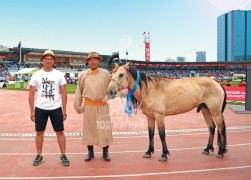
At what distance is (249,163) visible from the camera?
211 inches

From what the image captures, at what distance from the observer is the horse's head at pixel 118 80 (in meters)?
5.09

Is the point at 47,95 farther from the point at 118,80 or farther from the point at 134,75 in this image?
the point at 134,75

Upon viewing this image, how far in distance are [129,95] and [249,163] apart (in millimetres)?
2758

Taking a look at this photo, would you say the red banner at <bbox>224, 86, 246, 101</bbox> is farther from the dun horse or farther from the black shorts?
the black shorts

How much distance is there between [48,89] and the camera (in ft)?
16.6

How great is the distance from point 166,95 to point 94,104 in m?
1.50

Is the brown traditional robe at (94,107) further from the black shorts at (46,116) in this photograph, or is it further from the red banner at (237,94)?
the red banner at (237,94)

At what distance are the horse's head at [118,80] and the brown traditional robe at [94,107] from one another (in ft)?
1.11

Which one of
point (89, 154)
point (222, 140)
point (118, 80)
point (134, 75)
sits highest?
point (134, 75)

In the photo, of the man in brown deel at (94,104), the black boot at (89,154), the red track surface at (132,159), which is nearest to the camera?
the red track surface at (132,159)

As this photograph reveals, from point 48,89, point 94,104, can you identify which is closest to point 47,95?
point 48,89

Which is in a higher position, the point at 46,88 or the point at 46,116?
the point at 46,88

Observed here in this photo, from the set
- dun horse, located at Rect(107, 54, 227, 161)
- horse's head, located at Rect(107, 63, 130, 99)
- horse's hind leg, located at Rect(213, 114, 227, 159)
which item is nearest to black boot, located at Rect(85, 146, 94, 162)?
dun horse, located at Rect(107, 54, 227, 161)

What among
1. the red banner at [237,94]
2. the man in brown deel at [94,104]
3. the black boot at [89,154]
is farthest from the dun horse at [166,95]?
the red banner at [237,94]
